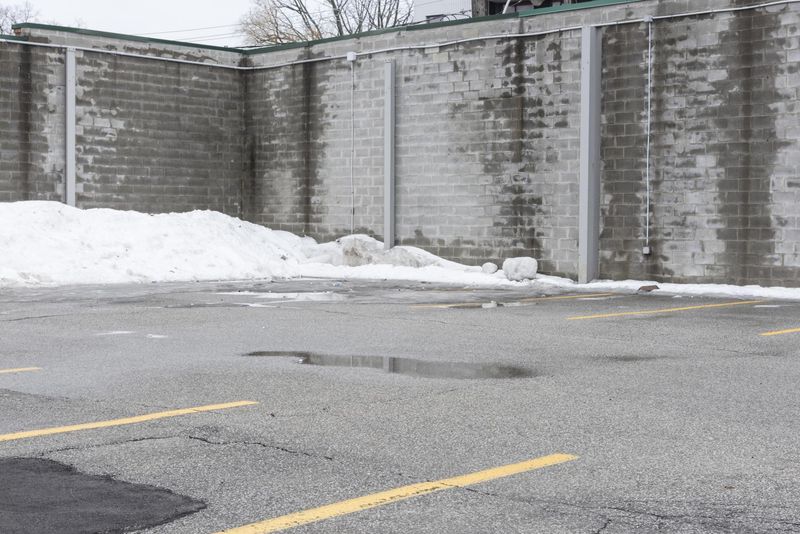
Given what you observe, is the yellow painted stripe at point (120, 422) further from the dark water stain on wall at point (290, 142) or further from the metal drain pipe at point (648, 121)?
the dark water stain on wall at point (290, 142)

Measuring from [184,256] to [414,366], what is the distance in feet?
45.7

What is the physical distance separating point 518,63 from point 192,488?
59.9 feet

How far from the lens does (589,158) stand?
20.7m

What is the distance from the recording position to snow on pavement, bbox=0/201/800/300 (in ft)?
66.1

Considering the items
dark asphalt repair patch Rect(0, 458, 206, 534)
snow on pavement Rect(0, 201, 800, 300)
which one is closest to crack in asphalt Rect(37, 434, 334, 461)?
dark asphalt repair patch Rect(0, 458, 206, 534)

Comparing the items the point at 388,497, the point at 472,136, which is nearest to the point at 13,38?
the point at 472,136

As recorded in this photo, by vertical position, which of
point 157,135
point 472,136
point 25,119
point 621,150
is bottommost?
point 621,150

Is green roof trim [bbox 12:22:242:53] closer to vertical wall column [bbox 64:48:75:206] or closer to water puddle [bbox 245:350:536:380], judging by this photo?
vertical wall column [bbox 64:48:75:206]

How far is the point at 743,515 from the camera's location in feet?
15.5

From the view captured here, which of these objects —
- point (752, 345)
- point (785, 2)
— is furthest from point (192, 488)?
point (785, 2)

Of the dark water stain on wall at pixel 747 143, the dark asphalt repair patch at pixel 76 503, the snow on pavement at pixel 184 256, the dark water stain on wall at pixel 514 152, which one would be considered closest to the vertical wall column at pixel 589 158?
the snow on pavement at pixel 184 256

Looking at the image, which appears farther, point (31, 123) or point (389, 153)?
point (389, 153)

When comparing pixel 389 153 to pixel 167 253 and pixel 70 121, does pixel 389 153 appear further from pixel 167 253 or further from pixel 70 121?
pixel 70 121

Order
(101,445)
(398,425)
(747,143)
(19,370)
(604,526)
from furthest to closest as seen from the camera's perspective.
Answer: (747,143) → (19,370) → (398,425) → (101,445) → (604,526)
